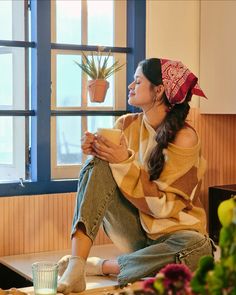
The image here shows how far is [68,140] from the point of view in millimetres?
3006

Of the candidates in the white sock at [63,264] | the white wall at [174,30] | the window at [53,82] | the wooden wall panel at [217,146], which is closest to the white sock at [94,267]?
the white sock at [63,264]

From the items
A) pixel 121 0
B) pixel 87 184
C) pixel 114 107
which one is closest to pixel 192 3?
pixel 121 0

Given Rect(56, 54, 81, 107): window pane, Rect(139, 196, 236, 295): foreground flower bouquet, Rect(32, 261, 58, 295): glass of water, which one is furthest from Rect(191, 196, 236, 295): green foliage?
Rect(56, 54, 81, 107): window pane

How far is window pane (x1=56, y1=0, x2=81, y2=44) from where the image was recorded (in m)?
2.95

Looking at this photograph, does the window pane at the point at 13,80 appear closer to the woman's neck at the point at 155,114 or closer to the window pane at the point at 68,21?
the window pane at the point at 68,21

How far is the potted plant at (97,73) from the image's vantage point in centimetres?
288

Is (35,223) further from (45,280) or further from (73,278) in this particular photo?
(45,280)

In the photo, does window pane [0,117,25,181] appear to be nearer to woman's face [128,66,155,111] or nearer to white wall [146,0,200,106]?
woman's face [128,66,155,111]

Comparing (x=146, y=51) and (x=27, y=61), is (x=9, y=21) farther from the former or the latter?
(x=146, y=51)

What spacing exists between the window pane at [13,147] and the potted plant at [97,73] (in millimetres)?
354

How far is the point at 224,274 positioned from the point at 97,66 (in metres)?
2.19

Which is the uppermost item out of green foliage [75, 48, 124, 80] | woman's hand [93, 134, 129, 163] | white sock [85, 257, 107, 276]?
green foliage [75, 48, 124, 80]

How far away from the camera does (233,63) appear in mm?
3006

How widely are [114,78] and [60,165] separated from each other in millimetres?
524
